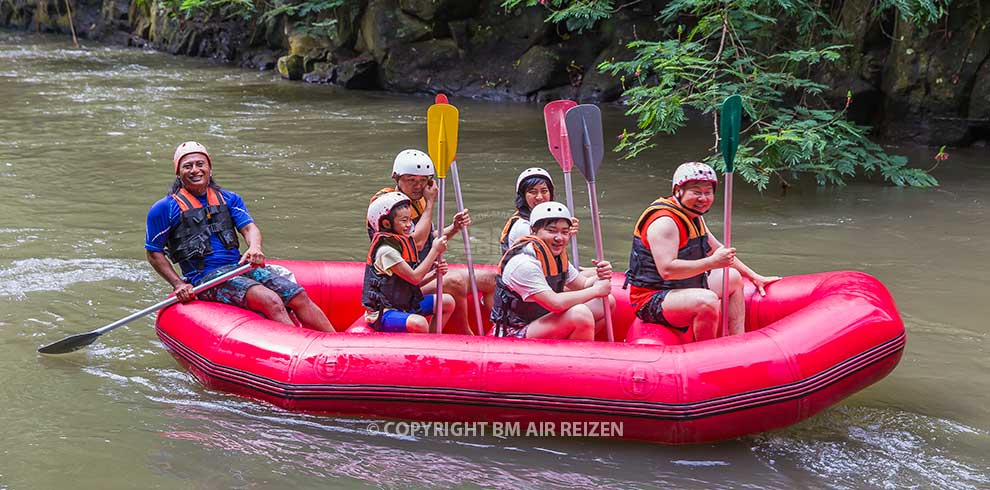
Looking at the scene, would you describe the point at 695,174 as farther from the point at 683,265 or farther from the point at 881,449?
the point at 881,449

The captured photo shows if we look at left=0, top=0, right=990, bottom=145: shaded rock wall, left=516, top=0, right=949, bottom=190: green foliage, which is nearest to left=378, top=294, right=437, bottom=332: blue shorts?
left=516, top=0, right=949, bottom=190: green foliage

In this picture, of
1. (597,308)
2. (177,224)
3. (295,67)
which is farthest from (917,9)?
(295,67)

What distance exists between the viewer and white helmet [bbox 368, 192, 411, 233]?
4.63 metres

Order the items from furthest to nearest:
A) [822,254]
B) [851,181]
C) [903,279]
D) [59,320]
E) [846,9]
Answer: [846,9]
[851,181]
[822,254]
[903,279]
[59,320]

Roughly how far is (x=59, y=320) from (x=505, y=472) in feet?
10.0

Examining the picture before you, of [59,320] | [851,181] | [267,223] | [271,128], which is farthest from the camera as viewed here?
[271,128]

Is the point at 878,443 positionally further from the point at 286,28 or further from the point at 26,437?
the point at 286,28

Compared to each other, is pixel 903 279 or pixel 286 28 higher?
pixel 286 28

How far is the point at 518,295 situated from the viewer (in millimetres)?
4473

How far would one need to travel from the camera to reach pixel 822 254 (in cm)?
697

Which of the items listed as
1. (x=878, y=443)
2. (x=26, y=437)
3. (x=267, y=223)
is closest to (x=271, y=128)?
(x=267, y=223)

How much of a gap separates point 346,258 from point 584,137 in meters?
2.49

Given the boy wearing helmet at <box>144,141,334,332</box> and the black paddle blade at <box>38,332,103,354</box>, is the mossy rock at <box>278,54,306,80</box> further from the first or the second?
the black paddle blade at <box>38,332,103,354</box>

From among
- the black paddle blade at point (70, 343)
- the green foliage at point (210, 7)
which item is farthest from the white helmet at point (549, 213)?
the green foliage at point (210, 7)
